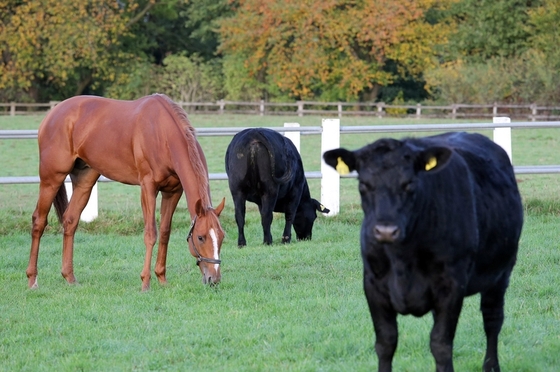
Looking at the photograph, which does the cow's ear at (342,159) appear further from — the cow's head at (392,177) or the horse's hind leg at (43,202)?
the horse's hind leg at (43,202)

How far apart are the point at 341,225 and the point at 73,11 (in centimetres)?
3853

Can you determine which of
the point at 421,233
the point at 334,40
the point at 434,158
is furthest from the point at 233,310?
the point at 334,40

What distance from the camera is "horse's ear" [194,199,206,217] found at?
7.61 meters

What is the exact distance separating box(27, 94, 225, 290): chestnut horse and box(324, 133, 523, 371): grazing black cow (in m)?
3.29

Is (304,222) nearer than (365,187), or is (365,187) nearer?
(365,187)

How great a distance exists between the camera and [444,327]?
173 inches

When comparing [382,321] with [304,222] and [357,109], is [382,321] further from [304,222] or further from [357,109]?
[357,109]

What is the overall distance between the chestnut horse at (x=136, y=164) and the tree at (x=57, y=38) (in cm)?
3941

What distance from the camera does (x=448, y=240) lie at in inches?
173

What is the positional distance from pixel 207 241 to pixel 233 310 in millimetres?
1052

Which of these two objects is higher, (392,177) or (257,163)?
(392,177)

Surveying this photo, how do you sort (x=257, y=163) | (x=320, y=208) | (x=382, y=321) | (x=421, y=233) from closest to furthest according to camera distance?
1. (x=421, y=233)
2. (x=382, y=321)
3. (x=257, y=163)
4. (x=320, y=208)

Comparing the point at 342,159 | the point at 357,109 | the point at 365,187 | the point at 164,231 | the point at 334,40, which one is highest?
the point at 334,40

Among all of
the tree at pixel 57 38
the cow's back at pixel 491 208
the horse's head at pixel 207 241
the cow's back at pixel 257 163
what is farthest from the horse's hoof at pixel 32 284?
the tree at pixel 57 38
